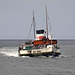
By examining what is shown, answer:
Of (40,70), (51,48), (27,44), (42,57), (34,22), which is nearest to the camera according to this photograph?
(40,70)

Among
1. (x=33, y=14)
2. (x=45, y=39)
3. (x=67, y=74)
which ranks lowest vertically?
(x=67, y=74)

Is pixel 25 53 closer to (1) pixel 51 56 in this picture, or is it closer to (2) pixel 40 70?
(1) pixel 51 56

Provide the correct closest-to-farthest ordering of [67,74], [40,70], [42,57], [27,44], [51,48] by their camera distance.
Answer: [67,74], [40,70], [51,48], [42,57], [27,44]

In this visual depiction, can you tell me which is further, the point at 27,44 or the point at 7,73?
the point at 27,44

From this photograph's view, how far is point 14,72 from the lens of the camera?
2584 inches

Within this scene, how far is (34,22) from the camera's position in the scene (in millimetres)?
113250

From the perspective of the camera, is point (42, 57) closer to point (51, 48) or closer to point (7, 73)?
point (51, 48)

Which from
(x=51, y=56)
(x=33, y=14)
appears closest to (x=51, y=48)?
(x=51, y=56)

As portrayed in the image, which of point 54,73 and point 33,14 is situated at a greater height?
point 33,14

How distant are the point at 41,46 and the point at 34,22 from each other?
17883 millimetres

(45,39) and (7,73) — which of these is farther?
(45,39)

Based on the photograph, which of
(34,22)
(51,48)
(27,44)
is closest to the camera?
(51,48)

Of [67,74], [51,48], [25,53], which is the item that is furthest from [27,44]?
[67,74]

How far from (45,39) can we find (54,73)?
3374 cm
